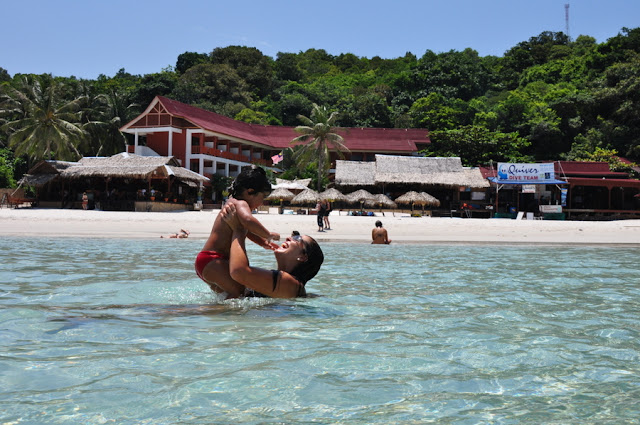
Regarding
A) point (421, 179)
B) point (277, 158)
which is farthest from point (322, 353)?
point (277, 158)

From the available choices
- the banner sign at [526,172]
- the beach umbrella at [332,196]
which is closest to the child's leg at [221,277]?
the beach umbrella at [332,196]

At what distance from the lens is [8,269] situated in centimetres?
761

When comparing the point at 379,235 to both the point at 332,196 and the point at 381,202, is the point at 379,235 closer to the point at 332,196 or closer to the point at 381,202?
the point at 381,202

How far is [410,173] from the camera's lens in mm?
34062

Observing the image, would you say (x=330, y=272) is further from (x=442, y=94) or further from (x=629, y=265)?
(x=442, y=94)

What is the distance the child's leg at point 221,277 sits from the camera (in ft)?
16.1

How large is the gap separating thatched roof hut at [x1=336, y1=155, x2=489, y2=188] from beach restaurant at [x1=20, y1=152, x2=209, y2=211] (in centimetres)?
973

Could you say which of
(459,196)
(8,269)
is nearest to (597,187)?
(459,196)

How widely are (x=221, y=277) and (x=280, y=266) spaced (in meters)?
0.65

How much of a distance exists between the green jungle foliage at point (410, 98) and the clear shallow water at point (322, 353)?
3028cm

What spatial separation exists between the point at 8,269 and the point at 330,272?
479 cm

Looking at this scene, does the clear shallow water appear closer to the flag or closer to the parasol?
the parasol

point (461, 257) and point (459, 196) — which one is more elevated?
point (459, 196)

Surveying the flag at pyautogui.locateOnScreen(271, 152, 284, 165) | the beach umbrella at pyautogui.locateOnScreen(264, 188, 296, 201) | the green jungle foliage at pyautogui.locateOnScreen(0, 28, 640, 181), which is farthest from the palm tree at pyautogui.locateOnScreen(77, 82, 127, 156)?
the beach umbrella at pyautogui.locateOnScreen(264, 188, 296, 201)
